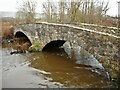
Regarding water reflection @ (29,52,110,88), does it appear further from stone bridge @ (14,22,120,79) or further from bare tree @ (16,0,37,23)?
bare tree @ (16,0,37,23)

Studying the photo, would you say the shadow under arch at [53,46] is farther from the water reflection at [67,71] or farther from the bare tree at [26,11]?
the bare tree at [26,11]

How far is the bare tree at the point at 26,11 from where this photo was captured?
3038 cm

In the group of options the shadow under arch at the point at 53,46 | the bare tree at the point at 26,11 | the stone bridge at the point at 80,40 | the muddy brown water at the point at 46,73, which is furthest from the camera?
the bare tree at the point at 26,11

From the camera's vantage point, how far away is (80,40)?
42.4 ft

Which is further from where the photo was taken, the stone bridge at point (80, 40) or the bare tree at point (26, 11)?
the bare tree at point (26, 11)

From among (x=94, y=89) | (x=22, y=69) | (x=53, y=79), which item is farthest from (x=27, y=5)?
(x=94, y=89)

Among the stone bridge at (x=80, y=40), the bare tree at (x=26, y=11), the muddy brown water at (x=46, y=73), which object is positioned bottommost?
the muddy brown water at (x=46, y=73)

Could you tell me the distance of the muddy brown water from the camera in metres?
11.2

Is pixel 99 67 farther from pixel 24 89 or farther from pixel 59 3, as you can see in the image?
pixel 59 3

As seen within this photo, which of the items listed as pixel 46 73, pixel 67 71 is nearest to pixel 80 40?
pixel 67 71

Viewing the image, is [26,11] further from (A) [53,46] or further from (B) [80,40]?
(B) [80,40]

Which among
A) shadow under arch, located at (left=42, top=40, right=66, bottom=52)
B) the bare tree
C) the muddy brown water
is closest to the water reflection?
the muddy brown water

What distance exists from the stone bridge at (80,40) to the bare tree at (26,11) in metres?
6.60

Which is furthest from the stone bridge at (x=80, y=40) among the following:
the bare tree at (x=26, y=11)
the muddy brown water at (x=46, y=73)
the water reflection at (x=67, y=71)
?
the bare tree at (x=26, y=11)
